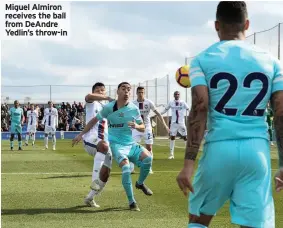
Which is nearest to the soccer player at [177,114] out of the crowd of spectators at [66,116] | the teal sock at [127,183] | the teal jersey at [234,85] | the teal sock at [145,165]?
the teal sock at [145,165]

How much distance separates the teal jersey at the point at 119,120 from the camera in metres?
10.1

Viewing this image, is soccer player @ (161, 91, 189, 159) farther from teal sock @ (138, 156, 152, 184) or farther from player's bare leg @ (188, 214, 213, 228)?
player's bare leg @ (188, 214, 213, 228)

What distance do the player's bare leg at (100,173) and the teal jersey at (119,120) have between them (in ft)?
1.15

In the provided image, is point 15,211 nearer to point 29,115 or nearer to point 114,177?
point 114,177

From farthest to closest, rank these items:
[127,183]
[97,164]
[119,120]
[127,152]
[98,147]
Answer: [97,164]
[98,147]
[119,120]
[127,152]
[127,183]

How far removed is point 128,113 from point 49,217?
7.52 ft

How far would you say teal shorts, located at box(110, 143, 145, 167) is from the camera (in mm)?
9922

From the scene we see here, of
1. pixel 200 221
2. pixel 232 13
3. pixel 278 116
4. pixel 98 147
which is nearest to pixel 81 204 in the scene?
pixel 98 147

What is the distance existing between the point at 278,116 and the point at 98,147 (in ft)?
21.4

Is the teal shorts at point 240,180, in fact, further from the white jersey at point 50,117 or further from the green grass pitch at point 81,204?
the white jersey at point 50,117

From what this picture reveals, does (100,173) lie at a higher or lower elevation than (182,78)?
lower

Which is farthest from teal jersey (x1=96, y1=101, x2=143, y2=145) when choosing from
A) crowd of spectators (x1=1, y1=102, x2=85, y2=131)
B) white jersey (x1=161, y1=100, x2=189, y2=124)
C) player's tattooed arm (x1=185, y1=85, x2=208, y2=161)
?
crowd of spectators (x1=1, y1=102, x2=85, y2=131)

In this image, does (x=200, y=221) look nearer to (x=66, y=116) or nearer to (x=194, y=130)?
(x=194, y=130)

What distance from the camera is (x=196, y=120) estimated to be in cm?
446
